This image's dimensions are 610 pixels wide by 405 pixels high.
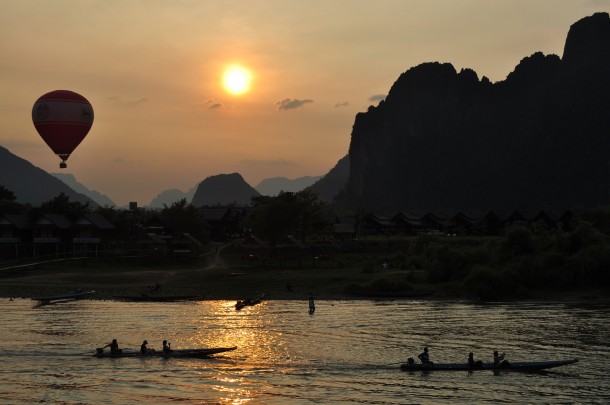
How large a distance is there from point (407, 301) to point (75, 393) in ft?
129

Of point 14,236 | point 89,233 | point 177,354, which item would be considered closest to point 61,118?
point 14,236

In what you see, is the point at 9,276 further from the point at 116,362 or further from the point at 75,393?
the point at 75,393

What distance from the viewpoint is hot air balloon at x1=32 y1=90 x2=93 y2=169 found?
3164 inches

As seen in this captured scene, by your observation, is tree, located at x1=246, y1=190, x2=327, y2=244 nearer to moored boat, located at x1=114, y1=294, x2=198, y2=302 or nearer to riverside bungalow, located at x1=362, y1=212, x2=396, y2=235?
riverside bungalow, located at x1=362, y1=212, x2=396, y2=235

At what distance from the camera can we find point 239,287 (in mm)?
79875

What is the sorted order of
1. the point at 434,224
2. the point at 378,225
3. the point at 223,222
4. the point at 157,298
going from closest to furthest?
the point at 157,298 < the point at 434,224 < the point at 378,225 < the point at 223,222

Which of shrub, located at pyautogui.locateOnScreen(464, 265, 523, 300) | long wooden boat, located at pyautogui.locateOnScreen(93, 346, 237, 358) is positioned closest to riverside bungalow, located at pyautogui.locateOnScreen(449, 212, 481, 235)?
shrub, located at pyautogui.locateOnScreen(464, 265, 523, 300)

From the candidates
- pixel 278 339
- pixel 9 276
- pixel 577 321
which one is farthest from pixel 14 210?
pixel 577 321

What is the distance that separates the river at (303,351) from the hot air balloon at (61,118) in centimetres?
2013

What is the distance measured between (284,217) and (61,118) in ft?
131

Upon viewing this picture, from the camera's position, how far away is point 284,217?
366ft

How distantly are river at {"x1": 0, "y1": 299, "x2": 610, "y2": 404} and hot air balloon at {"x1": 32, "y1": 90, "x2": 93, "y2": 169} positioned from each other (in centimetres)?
2013

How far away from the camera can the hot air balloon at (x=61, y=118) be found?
80.4m

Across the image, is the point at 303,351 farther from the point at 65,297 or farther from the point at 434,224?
the point at 434,224
